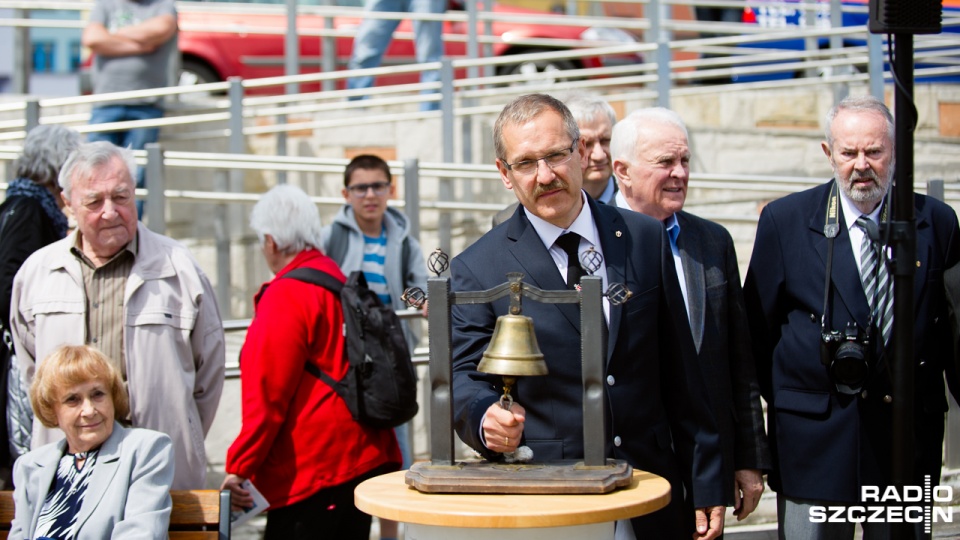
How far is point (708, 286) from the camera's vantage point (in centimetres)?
427

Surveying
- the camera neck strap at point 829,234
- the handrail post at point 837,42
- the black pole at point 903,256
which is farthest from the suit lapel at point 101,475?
the handrail post at point 837,42

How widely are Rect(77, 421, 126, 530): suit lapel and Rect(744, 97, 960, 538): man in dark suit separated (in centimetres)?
224

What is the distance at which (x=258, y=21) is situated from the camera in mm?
11445

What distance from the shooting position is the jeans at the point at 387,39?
33.2 feet

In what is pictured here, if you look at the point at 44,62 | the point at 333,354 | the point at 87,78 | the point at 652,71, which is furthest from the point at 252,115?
the point at 44,62

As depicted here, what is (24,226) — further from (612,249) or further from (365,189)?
(612,249)

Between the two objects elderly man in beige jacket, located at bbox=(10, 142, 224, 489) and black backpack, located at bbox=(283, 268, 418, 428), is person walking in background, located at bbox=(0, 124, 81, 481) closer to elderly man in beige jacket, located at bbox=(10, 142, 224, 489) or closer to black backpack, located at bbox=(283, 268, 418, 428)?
elderly man in beige jacket, located at bbox=(10, 142, 224, 489)

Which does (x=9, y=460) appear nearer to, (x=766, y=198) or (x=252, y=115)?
(x=252, y=115)

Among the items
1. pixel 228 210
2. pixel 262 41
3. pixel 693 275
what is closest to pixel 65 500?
pixel 693 275

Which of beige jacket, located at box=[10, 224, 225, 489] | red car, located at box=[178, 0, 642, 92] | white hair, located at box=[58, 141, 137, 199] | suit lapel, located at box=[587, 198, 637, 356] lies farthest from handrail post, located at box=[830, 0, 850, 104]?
suit lapel, located at box=[587, 198, 637, 356]

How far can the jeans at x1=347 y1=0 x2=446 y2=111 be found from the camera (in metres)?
10.1

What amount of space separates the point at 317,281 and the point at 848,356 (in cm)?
209

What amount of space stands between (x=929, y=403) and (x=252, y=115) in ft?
20.2

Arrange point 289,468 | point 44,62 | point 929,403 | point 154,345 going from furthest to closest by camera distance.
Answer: point 44,62
point 289,468
point 154,345
point 929,403
